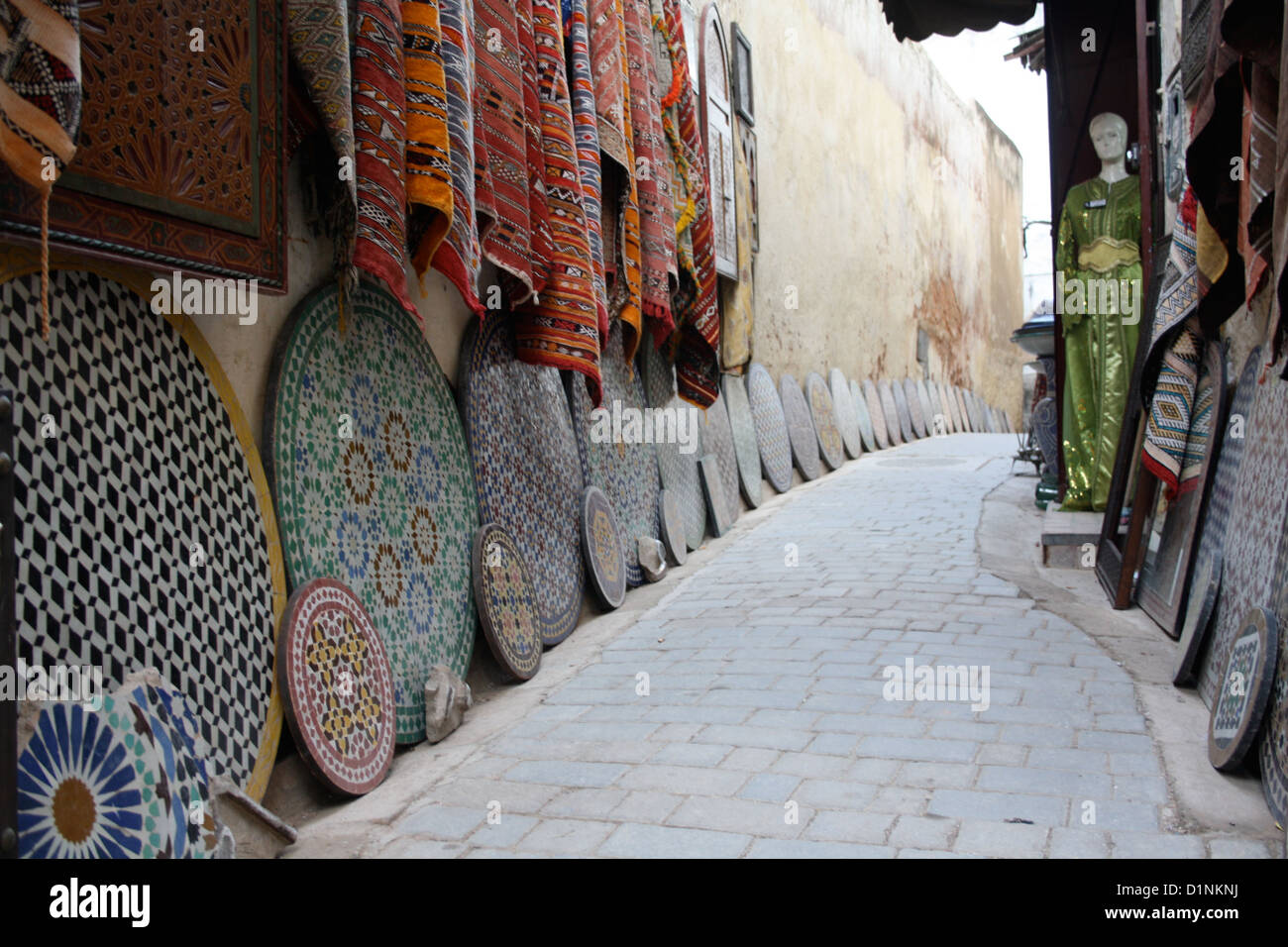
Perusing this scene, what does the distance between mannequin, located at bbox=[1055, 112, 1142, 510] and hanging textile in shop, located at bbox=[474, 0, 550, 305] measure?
3.38 meters

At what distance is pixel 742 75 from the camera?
7.11m

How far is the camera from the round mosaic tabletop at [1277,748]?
202 centimetres

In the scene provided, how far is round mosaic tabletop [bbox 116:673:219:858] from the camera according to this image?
1711mm

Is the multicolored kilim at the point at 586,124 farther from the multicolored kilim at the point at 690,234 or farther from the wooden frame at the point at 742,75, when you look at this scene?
the wooden frame at the point at 742,75

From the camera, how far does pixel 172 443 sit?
2.10 meters

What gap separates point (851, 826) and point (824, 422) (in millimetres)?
6453

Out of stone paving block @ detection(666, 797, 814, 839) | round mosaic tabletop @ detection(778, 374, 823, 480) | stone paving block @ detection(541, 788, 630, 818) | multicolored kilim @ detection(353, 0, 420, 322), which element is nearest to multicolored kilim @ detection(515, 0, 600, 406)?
multicolored kilim @ detection(353, 0, 420, 322)

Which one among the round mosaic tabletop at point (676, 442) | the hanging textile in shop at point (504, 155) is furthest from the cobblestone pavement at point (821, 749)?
the hanging textile in shop at point (504, 155)

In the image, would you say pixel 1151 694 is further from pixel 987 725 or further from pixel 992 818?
pixel 992 818

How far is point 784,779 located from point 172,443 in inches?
62.4

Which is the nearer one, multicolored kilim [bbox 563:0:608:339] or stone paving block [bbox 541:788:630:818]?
stone paving block [bbox 541:788:630:818]

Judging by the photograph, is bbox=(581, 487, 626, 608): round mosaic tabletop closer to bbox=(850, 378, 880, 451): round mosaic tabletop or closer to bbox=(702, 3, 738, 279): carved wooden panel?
bbox=(702, 3, 738, 279): carved wooden panel

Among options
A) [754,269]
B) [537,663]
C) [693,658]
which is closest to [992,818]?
[693,658]

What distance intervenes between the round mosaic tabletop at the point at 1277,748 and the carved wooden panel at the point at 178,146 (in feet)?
7.72
